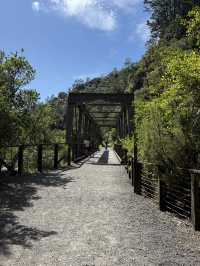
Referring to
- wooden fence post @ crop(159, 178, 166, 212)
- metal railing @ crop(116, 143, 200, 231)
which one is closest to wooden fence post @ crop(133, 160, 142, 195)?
metal railing @ crop(116, 143, 200, 231)

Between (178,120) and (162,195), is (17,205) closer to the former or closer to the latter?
(162,195)

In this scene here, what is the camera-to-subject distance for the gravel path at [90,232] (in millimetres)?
4129

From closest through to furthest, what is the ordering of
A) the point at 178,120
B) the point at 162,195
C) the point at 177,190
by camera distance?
1. the point at 177,190
2. the point at 178,120
3. the point at 162,195

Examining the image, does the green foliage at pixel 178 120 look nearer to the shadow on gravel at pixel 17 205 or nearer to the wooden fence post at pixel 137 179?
the wooden fence post at pixel 137 179

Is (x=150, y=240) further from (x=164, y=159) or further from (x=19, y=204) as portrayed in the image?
(x=19, y=204)

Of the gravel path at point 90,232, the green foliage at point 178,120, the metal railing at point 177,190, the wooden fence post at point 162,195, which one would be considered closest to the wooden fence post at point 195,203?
the metal railing at point 177,190

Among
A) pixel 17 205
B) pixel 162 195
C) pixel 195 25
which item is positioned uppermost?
pixel 195 25

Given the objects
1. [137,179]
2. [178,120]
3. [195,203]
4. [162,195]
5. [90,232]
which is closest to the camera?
[90,232]

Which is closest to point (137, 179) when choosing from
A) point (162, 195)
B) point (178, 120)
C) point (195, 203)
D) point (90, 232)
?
point (162, 195)

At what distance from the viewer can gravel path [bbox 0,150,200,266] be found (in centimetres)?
413

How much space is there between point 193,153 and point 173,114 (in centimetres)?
89

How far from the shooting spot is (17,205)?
7.11 metres

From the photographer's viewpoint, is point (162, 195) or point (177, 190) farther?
point (162, 195)

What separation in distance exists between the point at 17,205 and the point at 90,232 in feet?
7.95
